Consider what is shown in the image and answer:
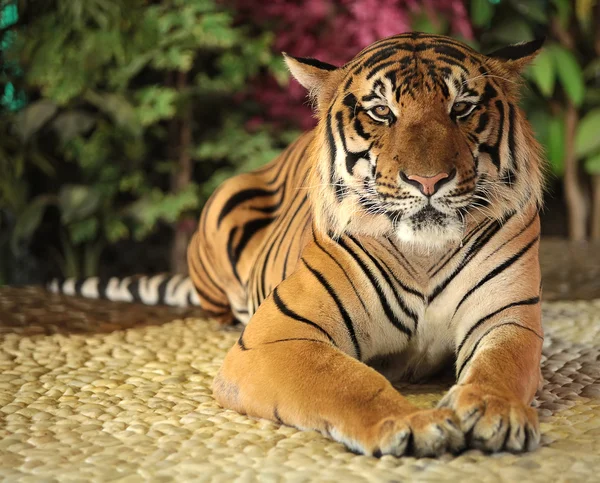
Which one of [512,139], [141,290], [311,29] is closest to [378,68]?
[512,139]

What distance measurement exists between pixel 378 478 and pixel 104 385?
3.83 ft

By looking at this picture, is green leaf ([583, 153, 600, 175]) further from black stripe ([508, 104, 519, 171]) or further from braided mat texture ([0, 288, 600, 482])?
black stripe ([508, 104, 519, 171])

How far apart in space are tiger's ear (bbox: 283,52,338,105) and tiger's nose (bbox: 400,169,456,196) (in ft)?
1.58

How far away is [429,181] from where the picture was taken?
186cm

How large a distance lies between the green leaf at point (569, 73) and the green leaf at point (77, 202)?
3605mm

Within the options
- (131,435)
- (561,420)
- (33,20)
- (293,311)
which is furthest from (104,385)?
(33,20)

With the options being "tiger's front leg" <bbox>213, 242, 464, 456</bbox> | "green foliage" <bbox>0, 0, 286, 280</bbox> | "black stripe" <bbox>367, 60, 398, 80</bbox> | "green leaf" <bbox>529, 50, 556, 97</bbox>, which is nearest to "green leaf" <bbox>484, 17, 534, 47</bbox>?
"green leaf" <bbox>529, 50, 556, 97</bbox>

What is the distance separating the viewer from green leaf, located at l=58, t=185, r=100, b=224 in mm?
4789

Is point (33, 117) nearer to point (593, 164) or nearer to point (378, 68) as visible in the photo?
point (378, 68)

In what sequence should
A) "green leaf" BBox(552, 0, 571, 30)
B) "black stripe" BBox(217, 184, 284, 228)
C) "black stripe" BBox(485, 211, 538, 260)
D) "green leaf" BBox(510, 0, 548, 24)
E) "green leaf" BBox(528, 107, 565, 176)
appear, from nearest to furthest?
"black stripe" BBox(485, 211, 538, 260), "black stripe" BBox(217, 184, 284, 228), "green leaf" BBox(510, 0, 548, 24), "green leaf" BBox(552, 0, 571, 30), "green leaf" BBox(528, 107, 565, 176)

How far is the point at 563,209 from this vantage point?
6969 mm

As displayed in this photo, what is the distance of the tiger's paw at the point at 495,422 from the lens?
1615mm

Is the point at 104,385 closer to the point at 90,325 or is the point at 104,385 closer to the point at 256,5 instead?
the point at 90,325

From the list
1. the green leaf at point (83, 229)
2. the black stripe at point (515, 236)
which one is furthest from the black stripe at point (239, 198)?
the green leaf at point (83, 229)
